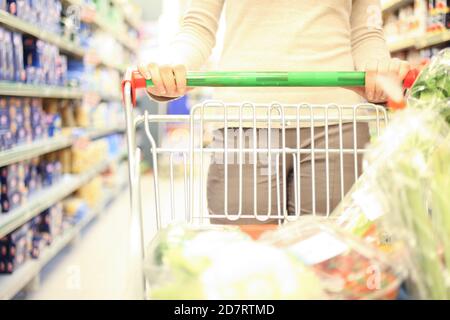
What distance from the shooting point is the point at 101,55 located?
4.92m

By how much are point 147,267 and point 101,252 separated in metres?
3.15

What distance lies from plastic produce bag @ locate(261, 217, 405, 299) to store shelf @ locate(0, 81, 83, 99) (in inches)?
84.2

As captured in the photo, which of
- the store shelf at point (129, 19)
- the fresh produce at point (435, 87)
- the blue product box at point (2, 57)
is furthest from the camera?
the store shelf at point (129, 19)

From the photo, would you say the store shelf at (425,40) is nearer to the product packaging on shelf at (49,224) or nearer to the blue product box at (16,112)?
the blue product box at (16,112)

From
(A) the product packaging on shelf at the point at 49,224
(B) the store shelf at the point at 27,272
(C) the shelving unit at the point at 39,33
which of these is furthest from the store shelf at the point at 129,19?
(A) the product packaging on shelf at the point at 49,224

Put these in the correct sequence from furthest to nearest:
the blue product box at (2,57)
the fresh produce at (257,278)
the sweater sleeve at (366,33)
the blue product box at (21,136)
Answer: the blue product box at (21,136) → the blue product box at (2,57) → the sweater sleeve at (366,33) → the fresh produce at (257,278)

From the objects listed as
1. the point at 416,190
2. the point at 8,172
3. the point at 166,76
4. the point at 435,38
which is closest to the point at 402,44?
the point at 435,38

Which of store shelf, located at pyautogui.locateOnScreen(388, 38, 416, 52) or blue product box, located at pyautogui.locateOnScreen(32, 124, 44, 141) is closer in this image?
blue product box, located at pyautogui.locateOnScreen(32, 124, 44, 141)

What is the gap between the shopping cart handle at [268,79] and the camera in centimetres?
102

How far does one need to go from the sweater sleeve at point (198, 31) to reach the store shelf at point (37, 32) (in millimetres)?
1353

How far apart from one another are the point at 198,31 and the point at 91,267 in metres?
2.26

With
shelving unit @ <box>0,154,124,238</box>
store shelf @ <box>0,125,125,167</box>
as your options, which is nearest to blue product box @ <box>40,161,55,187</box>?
shelving unit @ <box>0,154,124,238</box>

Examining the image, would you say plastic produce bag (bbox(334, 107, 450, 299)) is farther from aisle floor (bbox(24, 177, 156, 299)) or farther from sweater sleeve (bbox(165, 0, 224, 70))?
aisle floor (bbox(24, 177, 156, 299))

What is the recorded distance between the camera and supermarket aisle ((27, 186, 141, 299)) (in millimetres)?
2852
